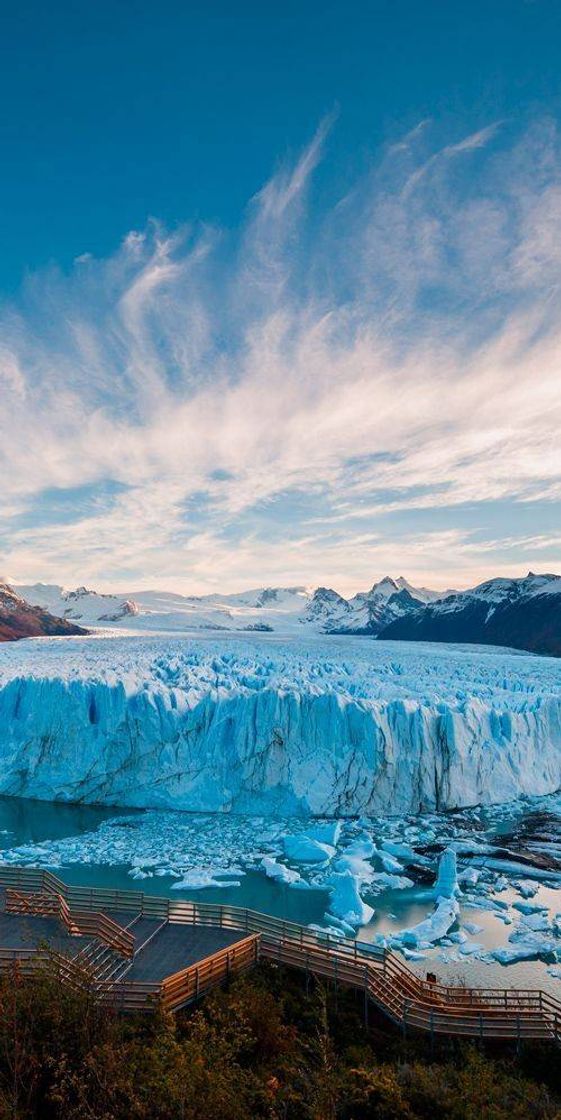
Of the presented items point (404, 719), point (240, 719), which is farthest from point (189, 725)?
point (404, 719)

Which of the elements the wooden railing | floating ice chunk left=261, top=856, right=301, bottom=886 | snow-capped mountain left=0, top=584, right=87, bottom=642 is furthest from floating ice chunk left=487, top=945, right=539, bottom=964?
snow-capped mountain left=0, top=584, right=87, bottom=642

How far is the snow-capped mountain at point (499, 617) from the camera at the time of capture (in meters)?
84.4

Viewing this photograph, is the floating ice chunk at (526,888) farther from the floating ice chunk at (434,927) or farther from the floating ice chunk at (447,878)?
the floating ice chunk at (434,927)

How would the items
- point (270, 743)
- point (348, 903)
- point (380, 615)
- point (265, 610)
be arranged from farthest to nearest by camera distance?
point (265, 610)
point (380, 615)
point (270, 743)
point (348, 903)

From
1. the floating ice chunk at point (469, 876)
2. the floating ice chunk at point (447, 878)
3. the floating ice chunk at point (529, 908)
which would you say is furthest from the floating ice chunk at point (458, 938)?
the floating ice chunk at point (469, 876)

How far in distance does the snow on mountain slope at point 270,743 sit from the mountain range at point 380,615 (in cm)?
4851

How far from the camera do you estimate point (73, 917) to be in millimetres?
11711

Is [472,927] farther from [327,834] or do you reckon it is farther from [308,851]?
[327,834]

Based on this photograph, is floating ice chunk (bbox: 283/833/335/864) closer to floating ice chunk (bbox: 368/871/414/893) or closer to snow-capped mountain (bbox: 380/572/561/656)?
floating ice chunk (bbox: 368/871/414/893)

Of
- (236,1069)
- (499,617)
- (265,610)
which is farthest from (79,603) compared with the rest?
(236,1069)

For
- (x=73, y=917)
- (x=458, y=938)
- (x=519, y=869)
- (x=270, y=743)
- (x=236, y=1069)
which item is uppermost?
(x=270, y=743)

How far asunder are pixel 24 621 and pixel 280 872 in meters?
95.0

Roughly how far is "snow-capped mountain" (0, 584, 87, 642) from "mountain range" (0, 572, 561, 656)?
0.53ft

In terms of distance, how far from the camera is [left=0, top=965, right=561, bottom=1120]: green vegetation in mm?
7000
